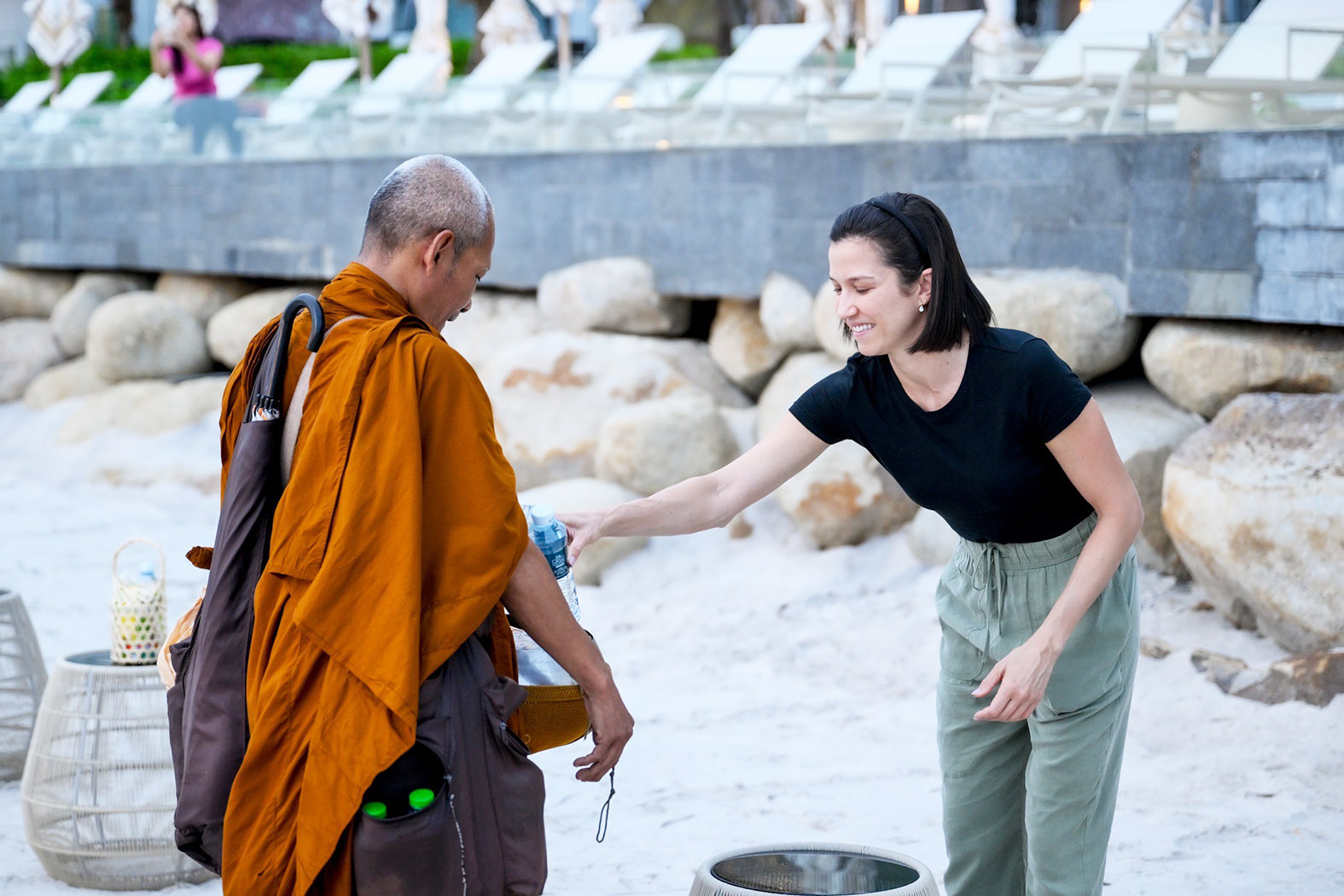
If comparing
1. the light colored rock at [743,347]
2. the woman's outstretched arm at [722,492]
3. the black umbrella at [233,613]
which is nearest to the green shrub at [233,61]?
the light colored rock at [743,347]

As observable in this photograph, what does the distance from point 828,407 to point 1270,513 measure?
11.0ft

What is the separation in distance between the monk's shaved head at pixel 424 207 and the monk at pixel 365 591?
13 cm

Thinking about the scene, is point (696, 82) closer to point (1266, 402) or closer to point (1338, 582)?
point (1266, 402)

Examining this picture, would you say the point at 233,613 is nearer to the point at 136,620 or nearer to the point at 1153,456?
the point at 136,620

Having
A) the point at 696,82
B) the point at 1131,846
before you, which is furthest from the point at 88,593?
the point at 1131,846

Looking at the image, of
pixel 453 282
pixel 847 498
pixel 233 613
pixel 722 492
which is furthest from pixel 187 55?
pixel 233 613

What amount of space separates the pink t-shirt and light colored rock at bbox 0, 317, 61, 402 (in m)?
2.60

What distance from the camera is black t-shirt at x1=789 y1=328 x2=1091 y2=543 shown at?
2746 mm

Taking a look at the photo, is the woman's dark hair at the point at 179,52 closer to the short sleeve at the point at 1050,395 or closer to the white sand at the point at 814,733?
the white sand at the point at 814,733

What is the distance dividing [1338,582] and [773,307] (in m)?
3.74

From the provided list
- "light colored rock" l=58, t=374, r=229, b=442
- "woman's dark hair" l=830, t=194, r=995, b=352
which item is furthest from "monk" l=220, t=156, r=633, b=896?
"light colored rock" l=58, t=374, r=229, b=442

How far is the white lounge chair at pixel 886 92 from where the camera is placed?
809 centimetres

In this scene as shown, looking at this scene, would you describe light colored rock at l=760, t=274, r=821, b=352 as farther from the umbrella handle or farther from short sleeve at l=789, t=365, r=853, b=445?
the umbrella handle

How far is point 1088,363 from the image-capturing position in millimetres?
6996
